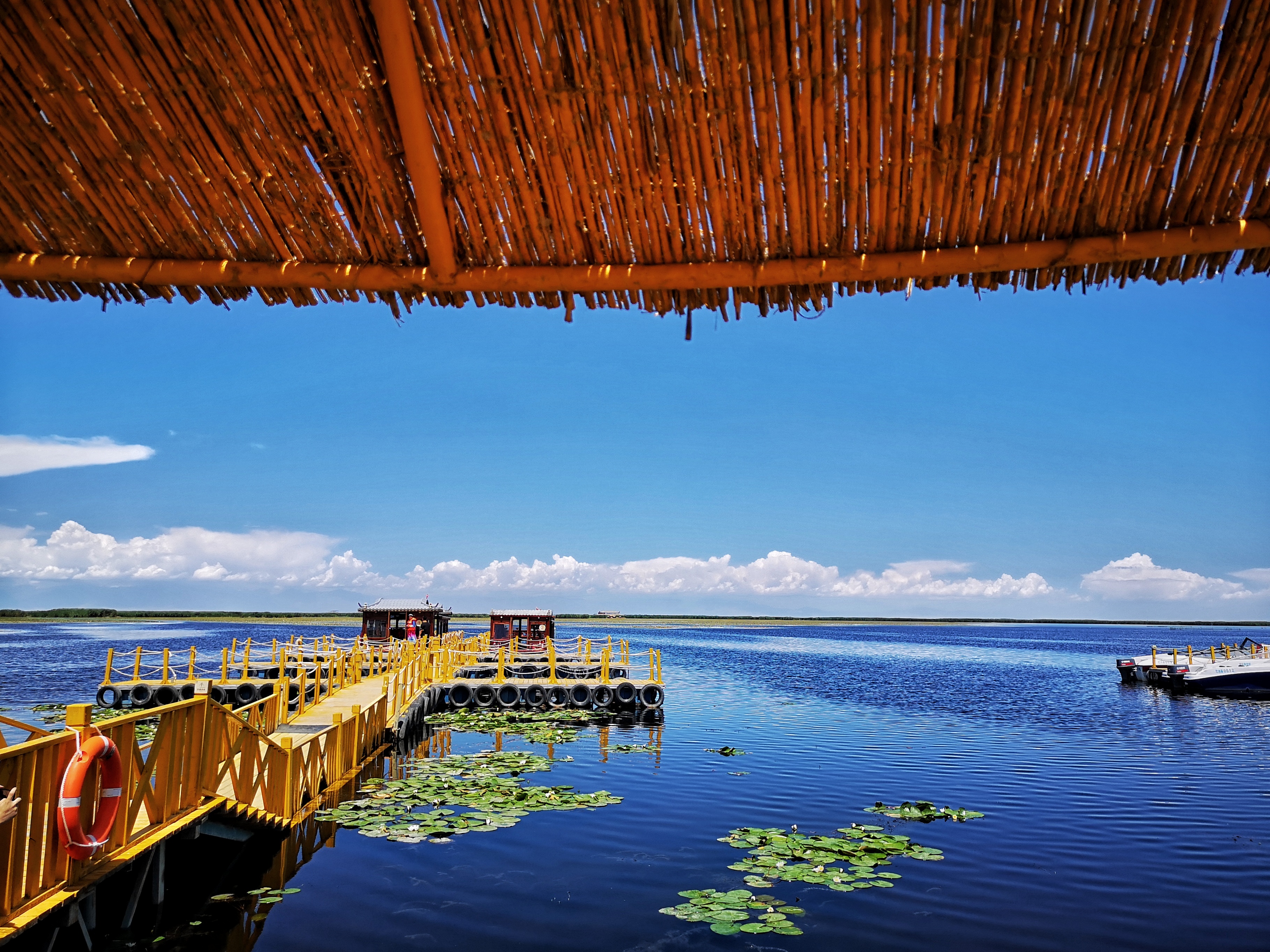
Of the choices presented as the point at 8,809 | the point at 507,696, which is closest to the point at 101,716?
the point at 507,696

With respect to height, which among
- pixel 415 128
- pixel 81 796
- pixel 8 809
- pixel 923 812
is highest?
pixel 415 128

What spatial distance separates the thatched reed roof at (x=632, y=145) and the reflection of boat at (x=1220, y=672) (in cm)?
4202

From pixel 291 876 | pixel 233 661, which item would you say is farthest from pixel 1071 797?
pixel 233 661

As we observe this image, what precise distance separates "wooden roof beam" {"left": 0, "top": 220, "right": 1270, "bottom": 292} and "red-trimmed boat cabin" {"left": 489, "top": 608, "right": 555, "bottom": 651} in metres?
32.5

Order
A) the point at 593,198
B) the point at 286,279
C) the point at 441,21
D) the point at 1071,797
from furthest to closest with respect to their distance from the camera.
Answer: the point at 1071,797
the point at 286,279
the point at 593,198
the point at 441,21

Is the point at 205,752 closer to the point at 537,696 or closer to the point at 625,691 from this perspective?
the point at 537,696

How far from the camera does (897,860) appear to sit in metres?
12.1

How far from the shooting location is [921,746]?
23391 millimetres

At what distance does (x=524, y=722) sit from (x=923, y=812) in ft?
46.6

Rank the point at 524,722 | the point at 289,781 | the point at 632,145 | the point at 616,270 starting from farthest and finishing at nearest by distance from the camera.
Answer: the point at 524,722
the point at 289,781
the point at 616,270
the point at 632,145

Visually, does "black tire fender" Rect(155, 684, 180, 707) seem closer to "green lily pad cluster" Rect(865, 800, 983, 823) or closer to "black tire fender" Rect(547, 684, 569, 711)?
"black tire fender" Rect(547, 684, 569, 711)

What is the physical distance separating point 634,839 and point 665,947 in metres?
4.27

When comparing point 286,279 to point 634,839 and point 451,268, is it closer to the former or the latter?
point 451,268

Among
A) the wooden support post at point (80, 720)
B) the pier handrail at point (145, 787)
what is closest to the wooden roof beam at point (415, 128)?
the wooden support post at point (80, 720)
